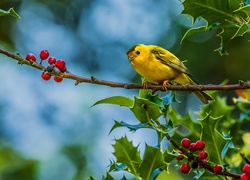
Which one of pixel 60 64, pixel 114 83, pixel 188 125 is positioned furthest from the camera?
pixel 188 125

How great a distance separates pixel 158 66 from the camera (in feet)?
9.53

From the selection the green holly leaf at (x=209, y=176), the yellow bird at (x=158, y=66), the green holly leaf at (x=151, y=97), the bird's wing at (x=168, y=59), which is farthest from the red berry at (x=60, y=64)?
the bird's wing at (x=168, y=59)

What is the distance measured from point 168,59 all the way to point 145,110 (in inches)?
36.6

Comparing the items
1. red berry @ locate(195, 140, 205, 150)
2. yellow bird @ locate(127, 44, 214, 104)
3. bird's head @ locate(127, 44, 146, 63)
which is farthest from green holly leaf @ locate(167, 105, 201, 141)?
red berry @ locate(195, 140, 205, 150)

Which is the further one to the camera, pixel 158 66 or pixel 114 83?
pixel 158 66

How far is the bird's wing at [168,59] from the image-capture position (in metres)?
2.90

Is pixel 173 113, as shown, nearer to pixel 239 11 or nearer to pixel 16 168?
pixel 239 11

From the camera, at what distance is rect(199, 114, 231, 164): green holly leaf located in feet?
7.17

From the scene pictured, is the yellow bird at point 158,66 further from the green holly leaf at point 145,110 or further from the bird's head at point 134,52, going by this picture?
the green holly leaf at point 145,110

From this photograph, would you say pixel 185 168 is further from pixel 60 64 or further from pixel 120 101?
pixel 60 64

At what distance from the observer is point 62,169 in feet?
22.7

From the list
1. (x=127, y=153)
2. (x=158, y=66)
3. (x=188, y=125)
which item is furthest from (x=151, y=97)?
(x=158, y=66)

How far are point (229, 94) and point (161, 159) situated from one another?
526 centimetres

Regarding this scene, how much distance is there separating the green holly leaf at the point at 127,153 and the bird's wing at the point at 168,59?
799 millimetres
